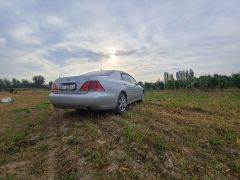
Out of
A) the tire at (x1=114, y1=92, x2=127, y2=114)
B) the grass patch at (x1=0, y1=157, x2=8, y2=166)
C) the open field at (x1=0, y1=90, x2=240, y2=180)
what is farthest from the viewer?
the tire at (x1=114, y1=92, x2=127, y2=114)

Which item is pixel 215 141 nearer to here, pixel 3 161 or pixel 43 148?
pixel 43 148

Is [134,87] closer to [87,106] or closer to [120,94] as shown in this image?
[120,94]

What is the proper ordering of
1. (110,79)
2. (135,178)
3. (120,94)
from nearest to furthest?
(135,178), (110,79), (120,94)

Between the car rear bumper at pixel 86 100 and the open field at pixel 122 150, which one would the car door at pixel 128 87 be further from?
the open field at pixel 122 150

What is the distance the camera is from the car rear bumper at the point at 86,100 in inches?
167

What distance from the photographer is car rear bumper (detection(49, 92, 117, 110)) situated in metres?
4.25

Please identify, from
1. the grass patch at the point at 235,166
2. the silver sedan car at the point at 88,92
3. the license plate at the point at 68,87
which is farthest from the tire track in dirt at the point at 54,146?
the grass patch at the point at 235,166

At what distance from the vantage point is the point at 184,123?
4.38m

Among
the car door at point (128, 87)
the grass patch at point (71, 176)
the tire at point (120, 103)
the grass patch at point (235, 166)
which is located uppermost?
the car door at point (128, 87)

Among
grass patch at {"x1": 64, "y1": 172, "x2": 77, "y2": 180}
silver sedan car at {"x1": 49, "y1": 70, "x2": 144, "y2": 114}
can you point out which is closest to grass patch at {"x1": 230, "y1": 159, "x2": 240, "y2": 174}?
grass patch at {"x1": 64, "y1": 172, "x2": 77, "y2": 180}

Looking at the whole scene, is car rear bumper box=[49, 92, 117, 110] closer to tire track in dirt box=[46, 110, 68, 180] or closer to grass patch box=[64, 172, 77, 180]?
tire track in dirt box=[46, 110, 68, 180]

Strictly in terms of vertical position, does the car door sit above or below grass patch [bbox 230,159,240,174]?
above

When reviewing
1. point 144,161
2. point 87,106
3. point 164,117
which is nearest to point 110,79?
point 87,106

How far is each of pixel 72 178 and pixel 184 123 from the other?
3.01 meters
